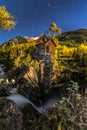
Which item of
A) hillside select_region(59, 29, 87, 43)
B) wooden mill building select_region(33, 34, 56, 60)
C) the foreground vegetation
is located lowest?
the foreground vegetation

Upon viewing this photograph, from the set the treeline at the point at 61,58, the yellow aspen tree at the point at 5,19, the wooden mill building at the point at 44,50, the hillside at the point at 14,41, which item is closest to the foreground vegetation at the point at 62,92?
the treeline at the point at 61,58

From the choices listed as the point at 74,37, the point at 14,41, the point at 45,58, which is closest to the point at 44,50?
the point at 45,58

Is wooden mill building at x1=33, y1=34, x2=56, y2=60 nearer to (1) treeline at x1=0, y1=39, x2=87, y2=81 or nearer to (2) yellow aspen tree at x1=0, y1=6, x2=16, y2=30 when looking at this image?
(1) treeline at x1=0, y1=39, x2=87, y2=81

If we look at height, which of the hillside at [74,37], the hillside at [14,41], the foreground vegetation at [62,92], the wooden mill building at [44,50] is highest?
the hillside at [74,37]

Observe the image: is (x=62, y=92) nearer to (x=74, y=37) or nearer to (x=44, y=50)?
(x=44, y=50)

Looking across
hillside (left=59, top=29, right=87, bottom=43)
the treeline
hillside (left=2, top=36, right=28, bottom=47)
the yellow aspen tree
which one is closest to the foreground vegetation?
the treeline

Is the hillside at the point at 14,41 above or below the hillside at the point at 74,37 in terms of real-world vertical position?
below

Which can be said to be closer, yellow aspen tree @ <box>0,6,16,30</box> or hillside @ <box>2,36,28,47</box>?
yellow aspen tree @ <box>0,6,16,30</box>

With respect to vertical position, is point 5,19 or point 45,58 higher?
point 5,19

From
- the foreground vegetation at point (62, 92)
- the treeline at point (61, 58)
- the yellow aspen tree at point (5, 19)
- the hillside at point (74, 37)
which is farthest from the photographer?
the hillside at point (74, 37)

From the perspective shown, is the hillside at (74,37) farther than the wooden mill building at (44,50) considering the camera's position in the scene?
Yes

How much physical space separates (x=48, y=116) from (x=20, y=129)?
22.2 inches

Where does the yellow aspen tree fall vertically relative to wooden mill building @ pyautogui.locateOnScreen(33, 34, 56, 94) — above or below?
above

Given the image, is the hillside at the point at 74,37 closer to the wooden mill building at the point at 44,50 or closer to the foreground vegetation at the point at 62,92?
the foreground vegetation at the point at 62,92
